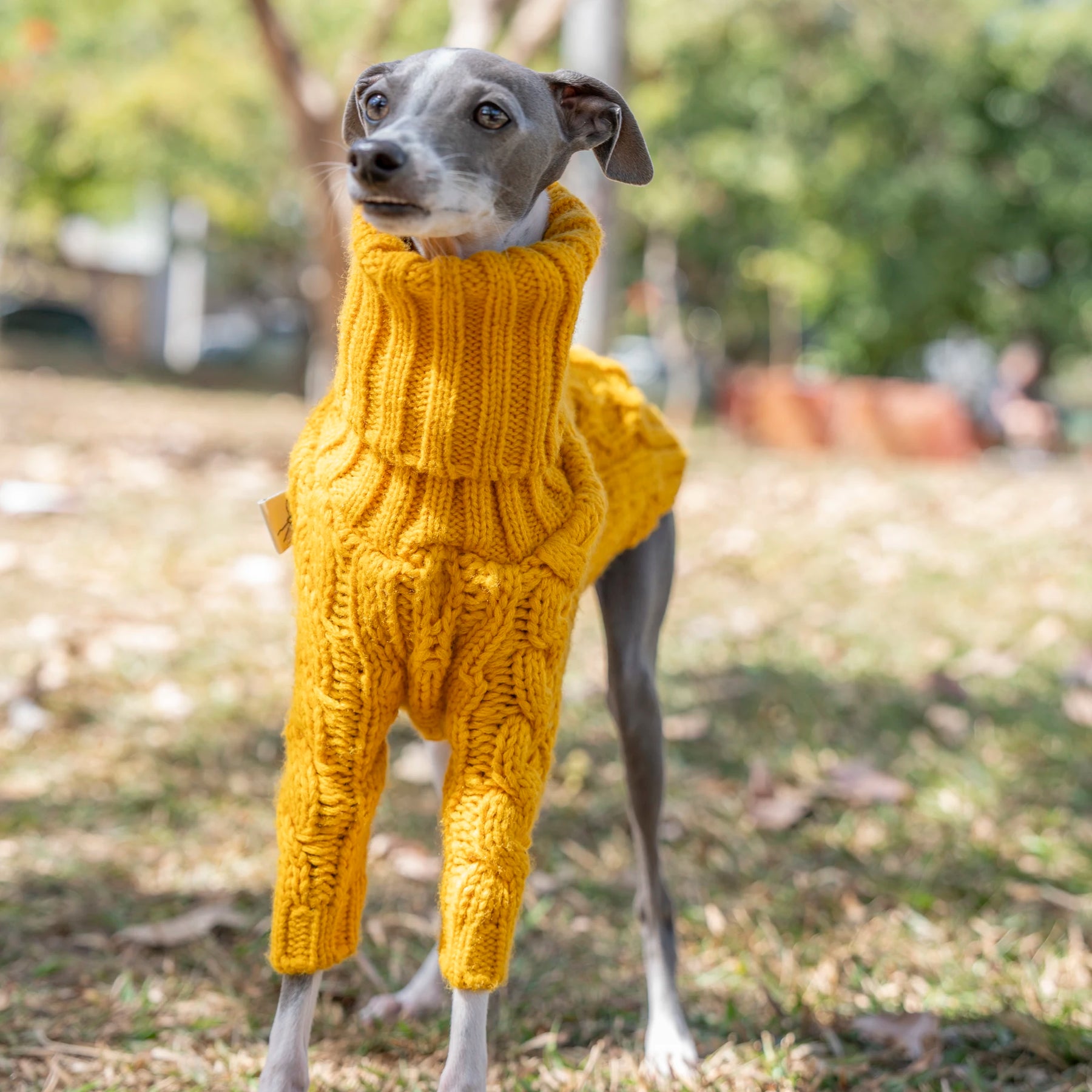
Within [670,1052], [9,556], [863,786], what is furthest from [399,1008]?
[9,556]

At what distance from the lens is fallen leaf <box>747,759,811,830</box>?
339 centimetres

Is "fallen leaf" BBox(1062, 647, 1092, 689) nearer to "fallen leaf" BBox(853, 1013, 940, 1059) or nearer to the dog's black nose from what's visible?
"fallen leaf" BBox(853, 1013, 940, 1059)

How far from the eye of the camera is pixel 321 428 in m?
1.92

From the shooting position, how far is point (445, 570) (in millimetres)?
1781

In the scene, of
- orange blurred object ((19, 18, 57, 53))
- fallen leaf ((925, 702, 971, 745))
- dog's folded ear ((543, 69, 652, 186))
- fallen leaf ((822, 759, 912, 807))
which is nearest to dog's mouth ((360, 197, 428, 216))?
dog's folded ear ((543, 69, 652, 186))

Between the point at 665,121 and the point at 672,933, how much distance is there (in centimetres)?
1691

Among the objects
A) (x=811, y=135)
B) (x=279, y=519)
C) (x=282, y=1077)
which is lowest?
(x=282, y=1077)

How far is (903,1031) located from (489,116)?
6.04ft

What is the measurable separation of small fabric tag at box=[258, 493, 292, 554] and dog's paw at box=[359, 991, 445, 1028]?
0.96 meters

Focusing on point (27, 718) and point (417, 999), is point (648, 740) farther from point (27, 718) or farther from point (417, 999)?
point (27, 718)

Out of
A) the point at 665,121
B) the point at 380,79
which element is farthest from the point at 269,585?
the point at 665,121

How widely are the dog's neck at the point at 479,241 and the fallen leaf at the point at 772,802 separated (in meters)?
2.04

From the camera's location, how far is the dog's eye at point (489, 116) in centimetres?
177

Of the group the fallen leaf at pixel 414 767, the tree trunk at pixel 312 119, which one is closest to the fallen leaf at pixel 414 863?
the fallen leaf at pixel 414 767
